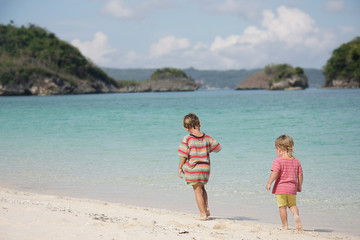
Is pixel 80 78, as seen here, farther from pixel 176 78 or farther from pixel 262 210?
pixel 262 210

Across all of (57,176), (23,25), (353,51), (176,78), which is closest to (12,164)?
(57,176)

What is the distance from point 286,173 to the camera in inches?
193

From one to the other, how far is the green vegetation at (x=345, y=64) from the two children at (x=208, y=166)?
373 feet

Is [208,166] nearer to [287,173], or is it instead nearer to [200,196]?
[200,196]

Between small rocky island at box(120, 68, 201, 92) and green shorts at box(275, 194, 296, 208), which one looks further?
small rocky island at box(120, 68, 201, 92)

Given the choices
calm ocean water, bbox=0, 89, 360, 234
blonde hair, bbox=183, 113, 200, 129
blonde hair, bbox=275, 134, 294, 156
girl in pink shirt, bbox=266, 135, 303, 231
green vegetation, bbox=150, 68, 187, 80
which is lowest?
calm ocean water, bbox=0, 89, 360, 234

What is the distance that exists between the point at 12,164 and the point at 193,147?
7.33 metres

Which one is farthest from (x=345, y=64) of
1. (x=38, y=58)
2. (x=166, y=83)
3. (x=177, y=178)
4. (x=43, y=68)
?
(x=177, y=178)

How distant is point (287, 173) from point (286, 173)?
12mm

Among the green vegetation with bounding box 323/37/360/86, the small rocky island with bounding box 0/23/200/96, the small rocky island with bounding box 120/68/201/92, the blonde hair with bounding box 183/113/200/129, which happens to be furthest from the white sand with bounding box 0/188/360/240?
the small rocky island with bounding box 120/68/201/92

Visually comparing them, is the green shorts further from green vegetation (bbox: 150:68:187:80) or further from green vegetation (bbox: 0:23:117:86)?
green vegetation (bbox: 150:68:187:80)

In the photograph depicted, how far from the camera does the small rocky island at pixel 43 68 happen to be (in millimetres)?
Result: 112062

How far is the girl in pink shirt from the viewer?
4840mm

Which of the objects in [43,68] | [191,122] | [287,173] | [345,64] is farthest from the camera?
[43,68]
